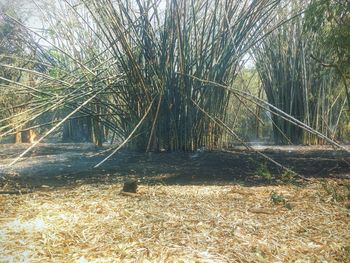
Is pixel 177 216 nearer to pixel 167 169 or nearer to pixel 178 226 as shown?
pixel 178 226

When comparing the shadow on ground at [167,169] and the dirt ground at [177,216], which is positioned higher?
the shadow on ground at [167,169]

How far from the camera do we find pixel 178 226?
1836mm

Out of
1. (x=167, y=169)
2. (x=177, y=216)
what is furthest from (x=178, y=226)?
(x=167, y=169)

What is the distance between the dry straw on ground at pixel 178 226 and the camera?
155 centimetres

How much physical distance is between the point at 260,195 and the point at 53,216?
46.1 inches

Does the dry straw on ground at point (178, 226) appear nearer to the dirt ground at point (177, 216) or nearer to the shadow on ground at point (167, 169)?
the dirt ground at point (177, 216)

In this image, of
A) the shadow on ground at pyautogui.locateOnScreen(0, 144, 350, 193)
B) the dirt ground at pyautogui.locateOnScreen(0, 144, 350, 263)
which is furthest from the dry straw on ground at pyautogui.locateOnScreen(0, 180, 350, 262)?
the shadow on ground at pyautogui.locateOnScreen(0, 144, 350, 193)

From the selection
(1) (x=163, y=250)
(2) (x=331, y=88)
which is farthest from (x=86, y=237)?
(2) (x=331, y=88)

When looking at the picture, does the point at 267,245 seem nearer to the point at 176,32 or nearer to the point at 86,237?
the point at 86,237

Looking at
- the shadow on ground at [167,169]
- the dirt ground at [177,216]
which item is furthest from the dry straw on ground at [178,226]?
the shadow on ground at [167,169]

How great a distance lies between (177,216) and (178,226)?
0.49 ft

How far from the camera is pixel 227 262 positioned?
1.49m

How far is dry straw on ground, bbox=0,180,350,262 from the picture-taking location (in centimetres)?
155

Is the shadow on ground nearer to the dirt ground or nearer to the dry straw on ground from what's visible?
the dirt ground
